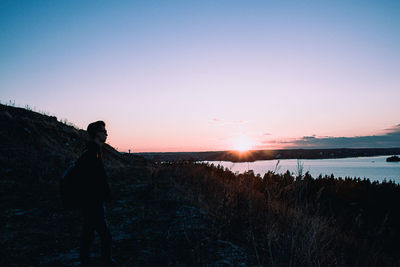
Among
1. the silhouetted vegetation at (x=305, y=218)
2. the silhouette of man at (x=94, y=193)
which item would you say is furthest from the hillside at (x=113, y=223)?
the silhouette of man at (x=94, y=193)

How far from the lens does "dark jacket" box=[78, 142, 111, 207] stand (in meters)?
3.05

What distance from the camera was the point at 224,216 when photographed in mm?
4992

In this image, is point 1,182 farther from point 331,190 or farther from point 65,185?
point 331,190

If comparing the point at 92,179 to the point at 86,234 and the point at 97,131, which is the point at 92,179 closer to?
the point at 97,131

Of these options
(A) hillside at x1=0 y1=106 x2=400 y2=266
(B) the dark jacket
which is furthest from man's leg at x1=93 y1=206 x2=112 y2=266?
(A) hillside at x1=0 y1=106 x2=400 y2=266

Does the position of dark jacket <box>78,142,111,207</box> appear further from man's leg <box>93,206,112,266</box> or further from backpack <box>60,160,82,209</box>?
man's leg <box>93,206,112,266</box>

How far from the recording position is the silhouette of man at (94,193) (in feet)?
10.0

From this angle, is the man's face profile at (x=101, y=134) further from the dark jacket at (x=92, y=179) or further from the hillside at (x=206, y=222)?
the hillside at (x=206, y=222)

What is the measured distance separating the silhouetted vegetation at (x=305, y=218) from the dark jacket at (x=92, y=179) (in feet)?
6.39

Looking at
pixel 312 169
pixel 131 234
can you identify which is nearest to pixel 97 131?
pixel 131 234

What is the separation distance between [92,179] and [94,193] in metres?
0.18

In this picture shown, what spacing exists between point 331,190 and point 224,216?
506 centimetres

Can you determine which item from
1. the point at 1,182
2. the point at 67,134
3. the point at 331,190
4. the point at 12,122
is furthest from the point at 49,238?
the point at 67,134

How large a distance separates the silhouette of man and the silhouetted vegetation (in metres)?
1.89
